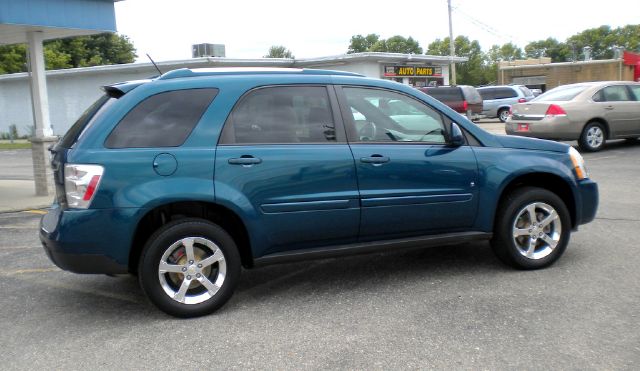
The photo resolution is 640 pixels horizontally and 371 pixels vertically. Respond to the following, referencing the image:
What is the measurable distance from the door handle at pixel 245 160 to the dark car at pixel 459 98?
18286 millimetres

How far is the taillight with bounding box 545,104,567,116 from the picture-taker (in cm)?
1302

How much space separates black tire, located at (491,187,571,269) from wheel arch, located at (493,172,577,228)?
61 millimetres

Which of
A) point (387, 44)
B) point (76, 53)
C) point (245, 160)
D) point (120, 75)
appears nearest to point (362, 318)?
point (245, 160)

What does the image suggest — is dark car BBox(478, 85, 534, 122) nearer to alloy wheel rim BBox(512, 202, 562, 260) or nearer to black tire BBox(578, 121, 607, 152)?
black tire BBox(578, 121, 607, 152)

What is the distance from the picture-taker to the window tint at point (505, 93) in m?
28.2

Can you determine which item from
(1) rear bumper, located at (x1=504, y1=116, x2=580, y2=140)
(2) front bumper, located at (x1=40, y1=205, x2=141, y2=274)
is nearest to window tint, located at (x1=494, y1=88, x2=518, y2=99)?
(1) rear bumper, located at (x1=504, y1=116, x2=580, y2=140)

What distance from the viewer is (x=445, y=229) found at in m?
4.90

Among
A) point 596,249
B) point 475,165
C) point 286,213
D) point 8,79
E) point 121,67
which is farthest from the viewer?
point 8,79

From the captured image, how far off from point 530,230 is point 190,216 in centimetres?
283

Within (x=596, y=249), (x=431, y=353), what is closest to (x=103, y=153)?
(x=431, y=353)

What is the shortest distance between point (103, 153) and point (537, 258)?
3.60 meters

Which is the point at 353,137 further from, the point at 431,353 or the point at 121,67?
the point at 121,67

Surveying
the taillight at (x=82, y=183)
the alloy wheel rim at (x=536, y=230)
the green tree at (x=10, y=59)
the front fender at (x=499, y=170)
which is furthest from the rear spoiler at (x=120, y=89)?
the green tree at (x=10, y=59)

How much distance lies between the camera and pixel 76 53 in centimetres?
5162
